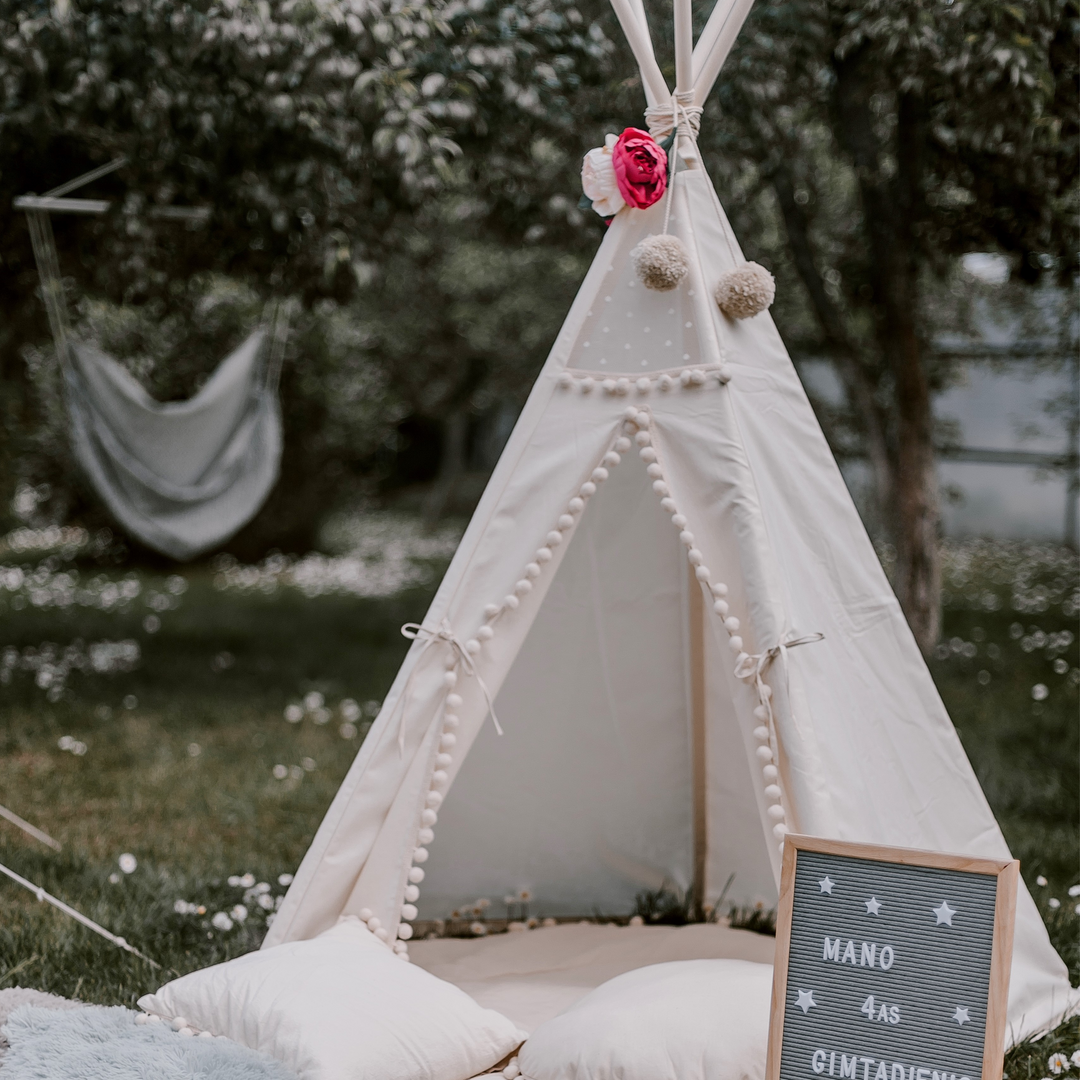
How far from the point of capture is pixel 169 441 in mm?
4742

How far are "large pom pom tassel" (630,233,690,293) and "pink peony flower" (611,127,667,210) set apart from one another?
0.11 meters

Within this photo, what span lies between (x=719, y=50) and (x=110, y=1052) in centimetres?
220

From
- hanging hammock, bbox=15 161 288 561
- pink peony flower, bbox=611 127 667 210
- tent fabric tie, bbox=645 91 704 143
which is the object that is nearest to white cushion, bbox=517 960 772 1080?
pink peony flower, bbox=611 127 667 210

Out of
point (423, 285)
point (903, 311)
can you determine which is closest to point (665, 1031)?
point (903, 311)

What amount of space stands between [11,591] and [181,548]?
4.26m

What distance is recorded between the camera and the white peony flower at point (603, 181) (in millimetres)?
2419

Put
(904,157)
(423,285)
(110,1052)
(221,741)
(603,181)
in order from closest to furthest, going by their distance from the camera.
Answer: (110,1052), (603,181), (221,741), (904,157), (423,285)

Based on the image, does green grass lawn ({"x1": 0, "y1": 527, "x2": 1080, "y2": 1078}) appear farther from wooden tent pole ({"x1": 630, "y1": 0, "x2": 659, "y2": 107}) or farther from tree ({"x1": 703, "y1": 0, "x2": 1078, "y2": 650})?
wooden tent pole ({"x1": 630, "y1": 0, "x2": 659, "y2": 107})

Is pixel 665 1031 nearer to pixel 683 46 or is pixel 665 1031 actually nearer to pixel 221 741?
pixel 683 46

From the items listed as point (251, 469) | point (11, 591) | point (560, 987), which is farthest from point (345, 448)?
point (560, 987)

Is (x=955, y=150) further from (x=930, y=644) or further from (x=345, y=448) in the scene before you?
(x=345, y=448)

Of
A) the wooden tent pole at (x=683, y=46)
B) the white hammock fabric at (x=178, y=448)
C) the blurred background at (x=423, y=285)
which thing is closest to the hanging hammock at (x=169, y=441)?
the white hammock fabric at (x=178, y=448)

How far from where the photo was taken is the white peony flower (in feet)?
7.93

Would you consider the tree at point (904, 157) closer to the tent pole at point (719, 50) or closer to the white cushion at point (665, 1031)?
the tent pole at point (719, 50)
